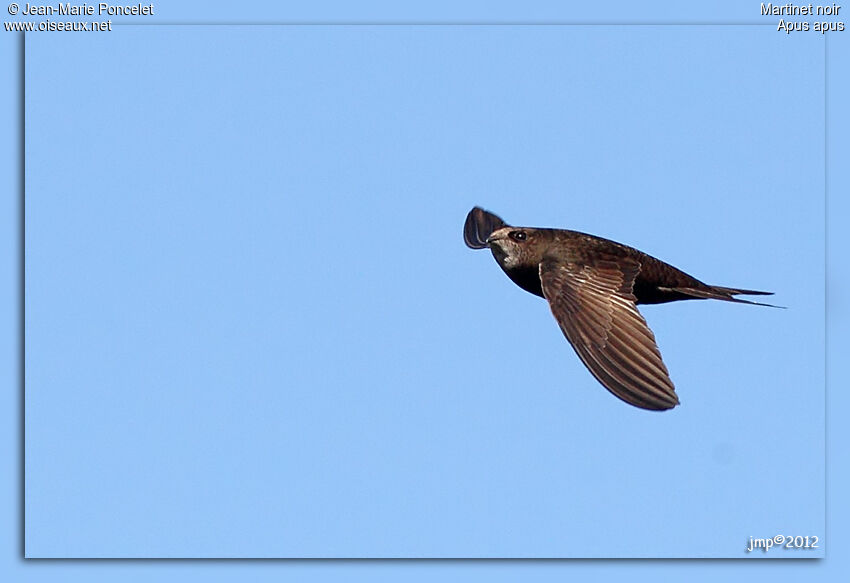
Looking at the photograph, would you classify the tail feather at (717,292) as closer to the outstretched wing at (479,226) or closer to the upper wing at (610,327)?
the upper wing at (610,327)

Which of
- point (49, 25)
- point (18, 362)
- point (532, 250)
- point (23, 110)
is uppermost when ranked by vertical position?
point (49, 25)

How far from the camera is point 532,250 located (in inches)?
337

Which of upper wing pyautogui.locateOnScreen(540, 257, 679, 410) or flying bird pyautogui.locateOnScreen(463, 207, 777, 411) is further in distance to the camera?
flying bird pyautogui.locateOnScreen(463, 207, 777, 411)

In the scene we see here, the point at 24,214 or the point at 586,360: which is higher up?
the point at 24,214

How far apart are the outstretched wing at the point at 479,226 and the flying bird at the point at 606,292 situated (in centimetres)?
40

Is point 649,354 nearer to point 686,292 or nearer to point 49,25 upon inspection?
point 686,292

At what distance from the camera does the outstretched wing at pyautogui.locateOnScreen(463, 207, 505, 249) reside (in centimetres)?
976

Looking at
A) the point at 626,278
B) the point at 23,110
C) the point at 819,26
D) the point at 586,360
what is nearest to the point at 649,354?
the point at 586,360

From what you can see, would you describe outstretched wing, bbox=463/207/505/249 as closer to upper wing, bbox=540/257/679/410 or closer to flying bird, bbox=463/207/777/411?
flying bird, bbox=463/207/777/411

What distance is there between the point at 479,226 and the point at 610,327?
9.09ft

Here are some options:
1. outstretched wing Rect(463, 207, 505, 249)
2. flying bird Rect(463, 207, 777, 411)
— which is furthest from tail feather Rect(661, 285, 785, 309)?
outstretched wing Rect(463, 207, 505, 249)

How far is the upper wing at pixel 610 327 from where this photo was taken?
6.94m

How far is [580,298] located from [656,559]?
4.63 feet

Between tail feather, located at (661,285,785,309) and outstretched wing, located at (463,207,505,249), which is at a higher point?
outstretched wing, located at (463,207,505,249)
